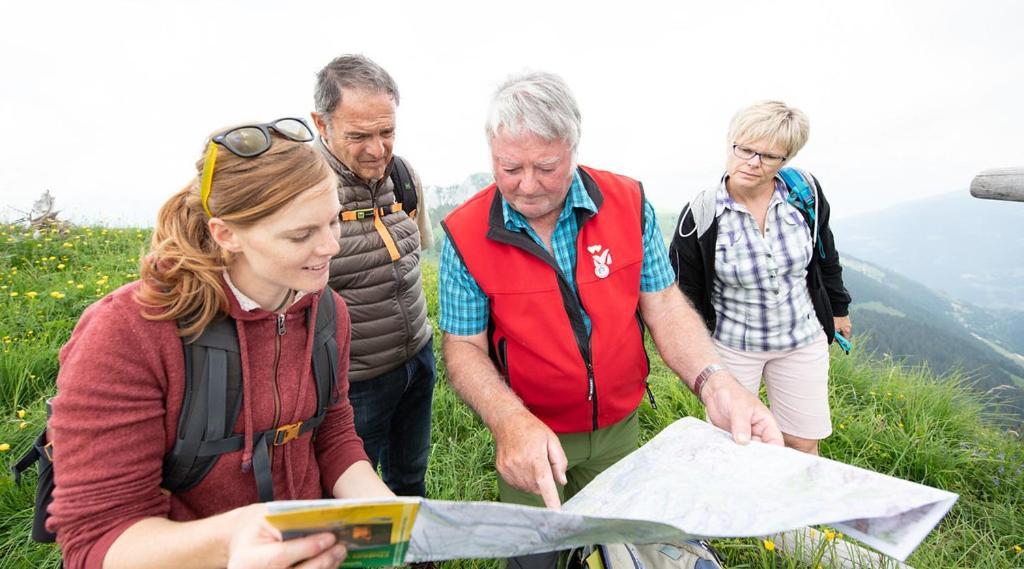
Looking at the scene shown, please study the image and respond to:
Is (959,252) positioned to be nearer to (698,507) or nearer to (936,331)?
(936,331)

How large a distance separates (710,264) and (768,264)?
0.28 meters

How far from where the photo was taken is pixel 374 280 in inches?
87.6

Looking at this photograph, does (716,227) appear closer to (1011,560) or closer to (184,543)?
(1011,560)

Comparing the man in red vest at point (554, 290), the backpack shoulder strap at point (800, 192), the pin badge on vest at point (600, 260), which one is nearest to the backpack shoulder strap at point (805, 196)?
the backpack shoulder strap at point (800, 192)

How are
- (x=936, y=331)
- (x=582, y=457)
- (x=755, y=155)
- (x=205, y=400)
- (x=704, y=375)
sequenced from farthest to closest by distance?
(x=936, y=331) → (x=755, y=155) → (x=582, y=457) → (x=704, y=375) → (x=205, y=400)

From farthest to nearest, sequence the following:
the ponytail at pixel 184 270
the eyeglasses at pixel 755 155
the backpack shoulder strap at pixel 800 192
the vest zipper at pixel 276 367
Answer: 1. the backpack shoulder strap at pixel 800 192
2. the eyeglasses at pixel 755 155
3. the vest zipper at pixel 276 367
4. the ponytail at pixel 184 270

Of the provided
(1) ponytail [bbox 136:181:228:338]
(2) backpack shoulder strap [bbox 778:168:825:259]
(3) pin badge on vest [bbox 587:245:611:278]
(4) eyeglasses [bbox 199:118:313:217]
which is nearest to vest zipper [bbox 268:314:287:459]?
(1) ponytail [bbox 136:181:228:338]

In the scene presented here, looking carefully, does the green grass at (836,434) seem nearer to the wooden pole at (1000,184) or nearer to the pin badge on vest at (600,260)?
the pin badge on vest at (600,260)

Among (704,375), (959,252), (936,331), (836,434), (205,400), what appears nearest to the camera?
(205,400)

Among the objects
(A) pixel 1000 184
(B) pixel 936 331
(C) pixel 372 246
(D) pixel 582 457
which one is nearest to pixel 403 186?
(C) pixel 372 246

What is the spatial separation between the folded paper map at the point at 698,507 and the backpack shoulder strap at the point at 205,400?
51 cm

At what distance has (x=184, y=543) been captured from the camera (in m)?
1.02

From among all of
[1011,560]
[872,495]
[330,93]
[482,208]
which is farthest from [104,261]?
[1011,560]

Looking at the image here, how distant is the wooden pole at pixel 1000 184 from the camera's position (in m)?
2.41
